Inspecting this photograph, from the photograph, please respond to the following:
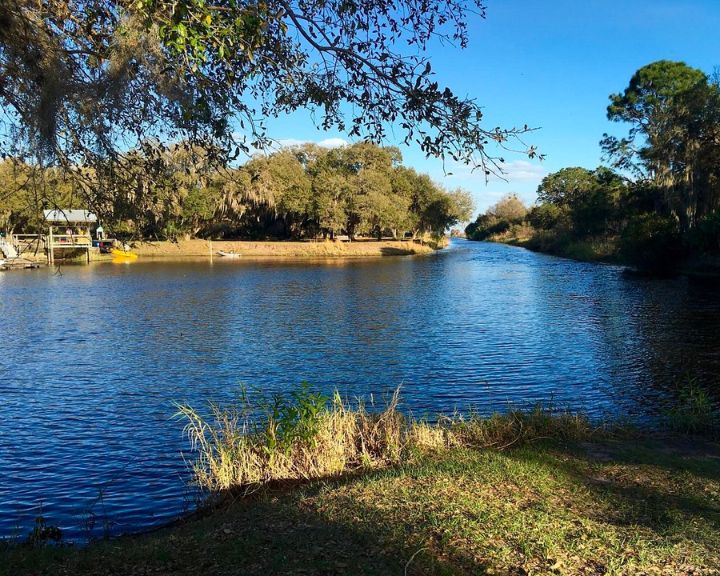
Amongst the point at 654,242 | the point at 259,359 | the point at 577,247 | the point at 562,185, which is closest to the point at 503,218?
the point at 562,185

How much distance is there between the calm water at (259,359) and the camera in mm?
10188

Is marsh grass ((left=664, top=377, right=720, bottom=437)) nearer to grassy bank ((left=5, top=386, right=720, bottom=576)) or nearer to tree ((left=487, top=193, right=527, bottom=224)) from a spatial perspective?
grassy bank ((left=5, top=386, right=720, bottom=576))

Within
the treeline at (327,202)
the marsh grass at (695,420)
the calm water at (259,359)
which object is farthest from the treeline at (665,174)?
the marsh grass at (695,420)

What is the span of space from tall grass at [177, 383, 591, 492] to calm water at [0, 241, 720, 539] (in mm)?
967

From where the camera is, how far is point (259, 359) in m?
19.4

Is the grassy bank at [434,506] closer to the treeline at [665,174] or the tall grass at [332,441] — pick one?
the tall grass at [332,441]

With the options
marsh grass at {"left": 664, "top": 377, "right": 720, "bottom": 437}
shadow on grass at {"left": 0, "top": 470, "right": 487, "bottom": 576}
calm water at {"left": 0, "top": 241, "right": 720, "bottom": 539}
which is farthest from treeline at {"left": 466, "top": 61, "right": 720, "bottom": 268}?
shadow on grass at {"left": 0, "top": 470, "right": 487, "bottom": 576}

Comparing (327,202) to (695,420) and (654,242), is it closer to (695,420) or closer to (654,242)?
(654,242)

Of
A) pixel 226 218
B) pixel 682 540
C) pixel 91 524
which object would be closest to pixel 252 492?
pixel 91 524

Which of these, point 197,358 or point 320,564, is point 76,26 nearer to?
point 320,564

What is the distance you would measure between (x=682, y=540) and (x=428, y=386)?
10.2 m

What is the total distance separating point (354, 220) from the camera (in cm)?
8831

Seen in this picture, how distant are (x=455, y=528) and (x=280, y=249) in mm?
79800

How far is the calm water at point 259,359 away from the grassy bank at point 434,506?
179cm
